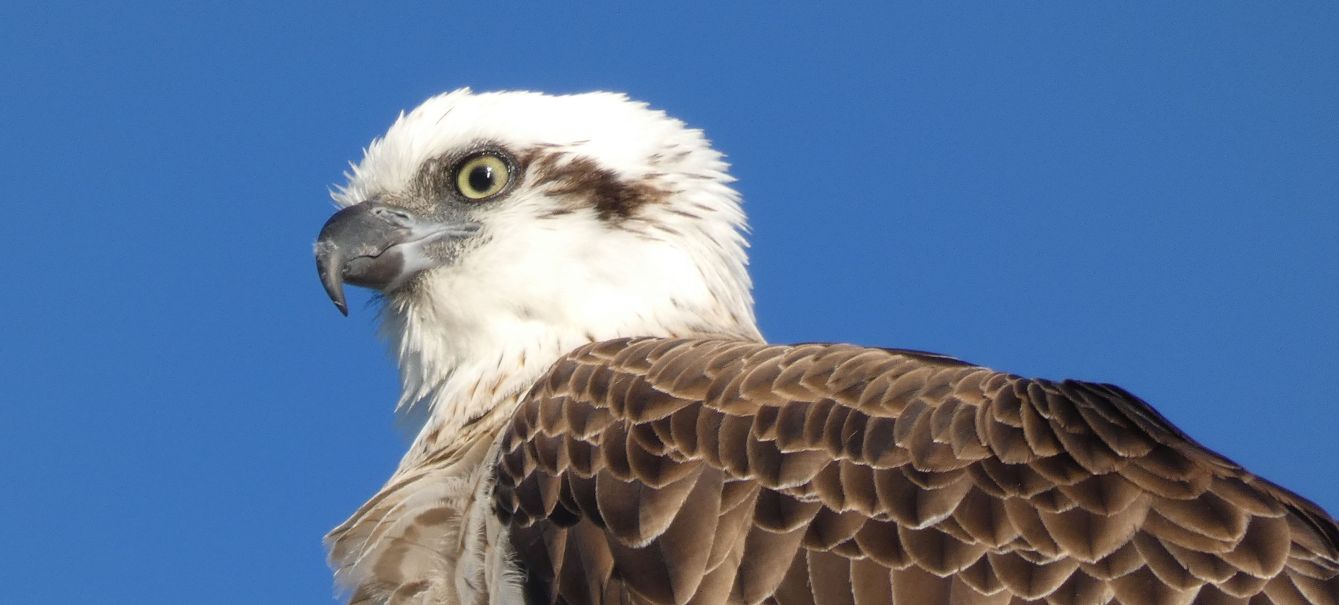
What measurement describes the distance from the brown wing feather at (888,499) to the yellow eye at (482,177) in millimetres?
2107

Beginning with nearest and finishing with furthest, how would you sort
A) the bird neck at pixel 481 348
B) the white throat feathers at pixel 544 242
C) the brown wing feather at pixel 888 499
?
the brown wing feather at pixel 888 499 → the bird neck at pixel 481 348 → the white throat feathers at pixel 544 242

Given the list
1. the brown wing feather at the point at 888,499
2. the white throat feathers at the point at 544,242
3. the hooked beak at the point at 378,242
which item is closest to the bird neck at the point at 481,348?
the white throat feathers at the point at 544,242

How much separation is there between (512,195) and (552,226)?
268 mm

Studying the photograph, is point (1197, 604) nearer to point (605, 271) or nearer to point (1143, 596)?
point (1143, 596)

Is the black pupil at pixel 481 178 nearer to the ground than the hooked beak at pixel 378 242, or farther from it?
farther from it

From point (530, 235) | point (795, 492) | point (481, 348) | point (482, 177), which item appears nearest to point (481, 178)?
point (482, 177)

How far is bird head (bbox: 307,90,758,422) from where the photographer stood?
7.92m

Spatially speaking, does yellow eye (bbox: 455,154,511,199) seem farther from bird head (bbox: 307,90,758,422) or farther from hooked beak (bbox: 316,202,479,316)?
hooked beak (bbox: 316,202,479,316)

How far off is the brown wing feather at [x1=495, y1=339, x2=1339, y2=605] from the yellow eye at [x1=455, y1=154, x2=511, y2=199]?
2.11m

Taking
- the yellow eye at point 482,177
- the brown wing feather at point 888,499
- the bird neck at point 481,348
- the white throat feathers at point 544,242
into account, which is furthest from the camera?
the yellow eye at point 482,177

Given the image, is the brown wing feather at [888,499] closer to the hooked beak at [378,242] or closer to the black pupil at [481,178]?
the hooked beak at [378,242]

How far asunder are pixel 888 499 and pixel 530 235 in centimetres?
280

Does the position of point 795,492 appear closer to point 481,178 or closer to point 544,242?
point 544,242

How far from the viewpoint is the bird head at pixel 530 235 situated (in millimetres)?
7922
